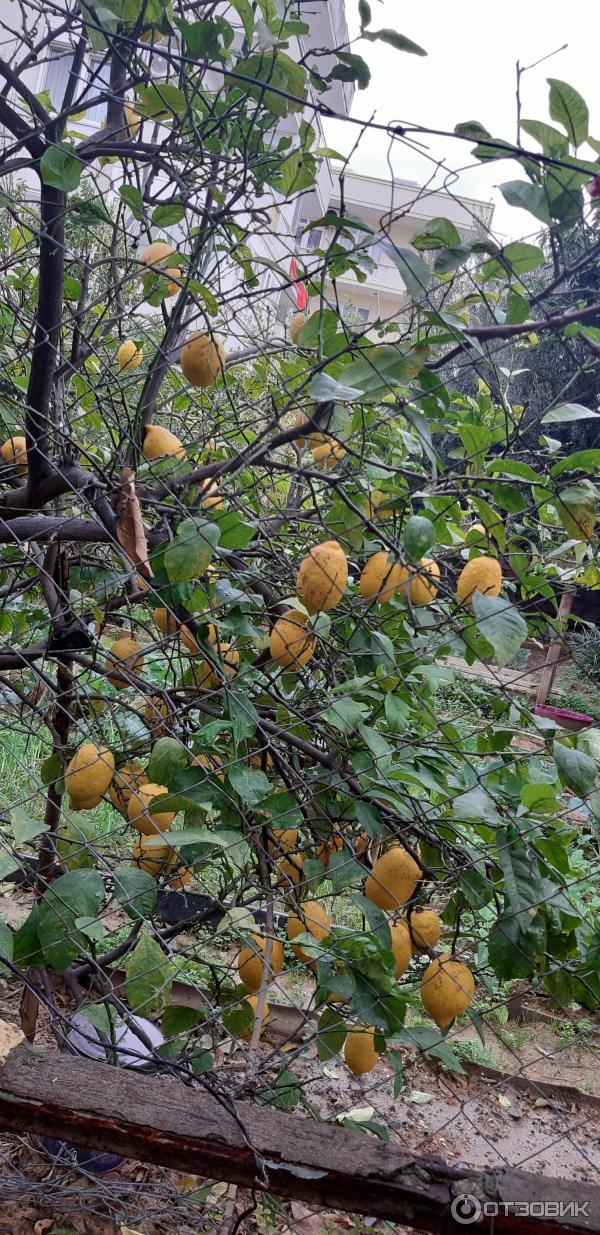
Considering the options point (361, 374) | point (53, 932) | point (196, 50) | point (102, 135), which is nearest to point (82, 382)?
point (102, 135)

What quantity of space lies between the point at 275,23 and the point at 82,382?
686 millimetres

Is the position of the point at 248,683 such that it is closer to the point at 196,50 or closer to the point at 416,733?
the point at 416,733

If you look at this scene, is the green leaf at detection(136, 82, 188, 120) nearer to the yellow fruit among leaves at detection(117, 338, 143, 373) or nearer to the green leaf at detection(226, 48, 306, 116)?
the green leaf at detection(226, 48, 306, 116)

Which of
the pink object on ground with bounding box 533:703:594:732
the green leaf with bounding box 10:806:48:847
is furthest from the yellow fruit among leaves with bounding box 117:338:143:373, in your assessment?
the pink object on ground with bounding box 533:703:594:732

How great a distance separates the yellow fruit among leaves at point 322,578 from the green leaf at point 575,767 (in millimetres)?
319

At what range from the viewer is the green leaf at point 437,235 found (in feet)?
3.10

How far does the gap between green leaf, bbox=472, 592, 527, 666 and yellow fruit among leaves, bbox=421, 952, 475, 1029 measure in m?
0.48

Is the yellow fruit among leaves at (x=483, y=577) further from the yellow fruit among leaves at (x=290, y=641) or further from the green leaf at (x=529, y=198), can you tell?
the green leaf at (x=529, y=198)

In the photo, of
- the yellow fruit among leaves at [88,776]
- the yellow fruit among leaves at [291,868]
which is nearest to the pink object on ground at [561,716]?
the yellow fruit among leaves at [291,868]

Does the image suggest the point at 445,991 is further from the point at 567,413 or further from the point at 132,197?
the point at 132,197

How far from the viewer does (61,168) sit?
38.3 inches

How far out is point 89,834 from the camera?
1.15 meters

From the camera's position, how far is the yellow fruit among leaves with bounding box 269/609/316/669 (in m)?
1.10

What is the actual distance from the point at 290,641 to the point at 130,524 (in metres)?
0.25
